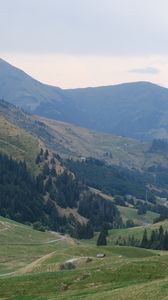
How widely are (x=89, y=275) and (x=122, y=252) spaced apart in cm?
5147

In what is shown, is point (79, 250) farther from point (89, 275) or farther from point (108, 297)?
point (108, 297)

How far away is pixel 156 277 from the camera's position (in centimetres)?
6059

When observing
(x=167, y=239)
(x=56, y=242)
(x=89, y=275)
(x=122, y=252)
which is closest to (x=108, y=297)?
(x=89, y=275)

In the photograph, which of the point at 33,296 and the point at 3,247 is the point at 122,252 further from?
the point at 33,296

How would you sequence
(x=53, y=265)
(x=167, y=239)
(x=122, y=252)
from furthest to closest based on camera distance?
(x=167, y=239) → (x=122, y=252) → (x=53, y=265)

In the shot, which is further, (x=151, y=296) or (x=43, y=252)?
(x=43, y=252)

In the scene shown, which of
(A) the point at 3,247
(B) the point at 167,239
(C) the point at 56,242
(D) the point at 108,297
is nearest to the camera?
(D) the point at 108,297

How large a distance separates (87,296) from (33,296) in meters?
8.36

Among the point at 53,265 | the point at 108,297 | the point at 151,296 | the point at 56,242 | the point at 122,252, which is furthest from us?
the point at 56,242

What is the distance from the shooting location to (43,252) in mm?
152875

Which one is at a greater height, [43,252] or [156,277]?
[156,277]

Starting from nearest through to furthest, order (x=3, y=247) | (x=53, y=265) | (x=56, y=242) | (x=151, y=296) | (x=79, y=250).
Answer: (x=151, y=296) < (x=53, y=265) < (x=79, y=250) < (x=3, y=247) < (x=56, y=242)

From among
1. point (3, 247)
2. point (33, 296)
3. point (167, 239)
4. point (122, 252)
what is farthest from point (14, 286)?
point (167, 239)

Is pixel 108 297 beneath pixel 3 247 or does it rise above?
above
